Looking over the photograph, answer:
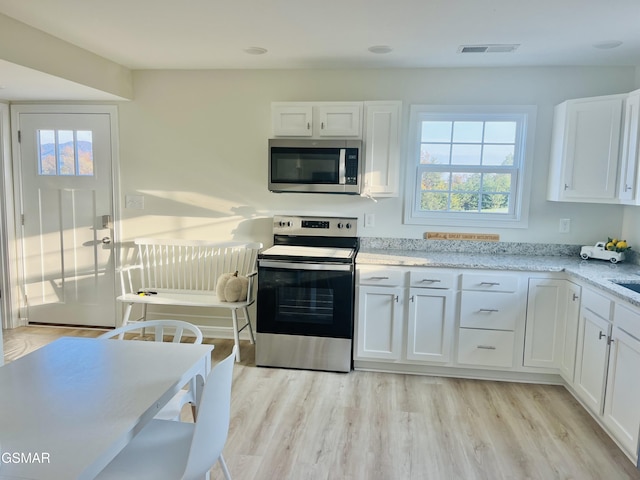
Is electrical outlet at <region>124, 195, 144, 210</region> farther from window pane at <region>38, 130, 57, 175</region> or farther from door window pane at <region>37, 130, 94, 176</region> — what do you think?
window pane at <region>38, 130, 57, 175</region>

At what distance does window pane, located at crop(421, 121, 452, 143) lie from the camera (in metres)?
3.57

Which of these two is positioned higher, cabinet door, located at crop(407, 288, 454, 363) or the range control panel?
the range control panel

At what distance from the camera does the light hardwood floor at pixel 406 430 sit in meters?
2.19

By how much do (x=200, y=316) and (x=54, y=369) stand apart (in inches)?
94.4

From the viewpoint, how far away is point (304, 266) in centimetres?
319

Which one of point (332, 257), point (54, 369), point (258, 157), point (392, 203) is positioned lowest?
point (54, 369)

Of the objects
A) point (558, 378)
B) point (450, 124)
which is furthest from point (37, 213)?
point (558, 378)

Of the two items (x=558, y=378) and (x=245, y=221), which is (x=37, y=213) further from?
(x=558, y=378)

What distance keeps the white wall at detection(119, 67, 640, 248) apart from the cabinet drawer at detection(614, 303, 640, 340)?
126 centimetres

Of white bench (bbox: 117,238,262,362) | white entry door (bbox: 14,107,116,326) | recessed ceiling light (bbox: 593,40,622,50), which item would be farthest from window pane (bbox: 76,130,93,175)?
recessed ceiling light (bbox: 593,40,622,50)

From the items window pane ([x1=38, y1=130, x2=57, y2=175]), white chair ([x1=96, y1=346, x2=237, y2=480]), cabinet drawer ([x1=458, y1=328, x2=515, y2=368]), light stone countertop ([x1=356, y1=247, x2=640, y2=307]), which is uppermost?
window pane ([x1=38, y1=130, x2=57, y2=175])

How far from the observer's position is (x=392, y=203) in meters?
3.64

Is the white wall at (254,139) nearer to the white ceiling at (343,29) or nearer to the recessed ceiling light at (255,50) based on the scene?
the white ceiling at (343,29)

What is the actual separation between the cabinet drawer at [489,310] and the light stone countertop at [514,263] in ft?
0.67
